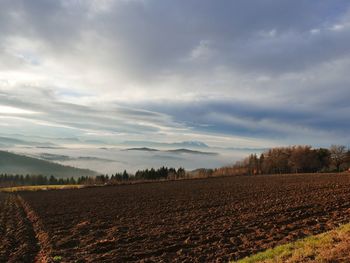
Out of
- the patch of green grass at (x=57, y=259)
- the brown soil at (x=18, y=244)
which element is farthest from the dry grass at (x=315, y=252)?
the brown soil at (x=18, y=244)

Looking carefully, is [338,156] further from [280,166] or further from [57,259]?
[57,259]

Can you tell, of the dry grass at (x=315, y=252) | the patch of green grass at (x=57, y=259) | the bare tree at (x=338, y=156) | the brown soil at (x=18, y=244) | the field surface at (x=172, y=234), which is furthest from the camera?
the bare tree at (x=338, y=156)

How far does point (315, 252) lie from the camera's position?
10.5 meters

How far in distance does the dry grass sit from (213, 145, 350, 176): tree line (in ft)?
374

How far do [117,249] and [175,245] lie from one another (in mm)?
3009

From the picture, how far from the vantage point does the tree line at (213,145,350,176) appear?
420 ft

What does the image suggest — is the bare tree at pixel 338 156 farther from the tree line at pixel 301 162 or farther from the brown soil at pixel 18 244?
the brown soil at pixel 18 244

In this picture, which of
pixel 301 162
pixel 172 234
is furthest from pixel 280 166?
pixel 172 234

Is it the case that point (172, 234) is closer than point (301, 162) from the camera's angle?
Yes

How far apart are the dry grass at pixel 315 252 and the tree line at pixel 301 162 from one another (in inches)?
4485

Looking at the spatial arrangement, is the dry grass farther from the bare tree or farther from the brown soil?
the bare tree

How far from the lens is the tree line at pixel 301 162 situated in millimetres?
127938

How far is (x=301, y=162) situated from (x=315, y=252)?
128938mm

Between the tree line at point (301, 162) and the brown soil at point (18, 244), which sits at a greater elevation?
the tree line at point (301, 162)
